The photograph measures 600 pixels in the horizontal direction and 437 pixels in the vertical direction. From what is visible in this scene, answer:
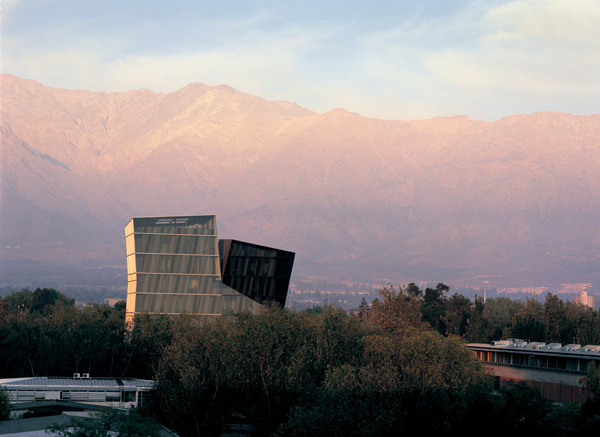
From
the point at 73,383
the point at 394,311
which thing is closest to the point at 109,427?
the point at 73,383

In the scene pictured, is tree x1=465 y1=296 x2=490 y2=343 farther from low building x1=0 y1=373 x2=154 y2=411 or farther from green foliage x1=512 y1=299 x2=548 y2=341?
low building x1=0 y1=373 x2=154 y2=411

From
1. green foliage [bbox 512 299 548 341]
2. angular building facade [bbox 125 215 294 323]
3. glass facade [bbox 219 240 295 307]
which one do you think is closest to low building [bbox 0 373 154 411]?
angular building facade [bbox 125 215 294 323]

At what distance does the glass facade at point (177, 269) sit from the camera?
397 feet

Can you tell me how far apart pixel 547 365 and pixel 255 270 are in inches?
1804

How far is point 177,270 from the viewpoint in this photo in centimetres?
12200

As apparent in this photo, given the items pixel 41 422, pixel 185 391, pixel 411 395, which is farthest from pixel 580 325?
pixel 41 422

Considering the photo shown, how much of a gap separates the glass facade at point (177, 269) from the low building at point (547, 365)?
129 feet

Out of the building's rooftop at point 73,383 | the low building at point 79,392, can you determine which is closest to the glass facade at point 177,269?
the building's rooftop at point 73,383

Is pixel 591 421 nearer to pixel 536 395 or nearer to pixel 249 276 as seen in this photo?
pixel 536 395

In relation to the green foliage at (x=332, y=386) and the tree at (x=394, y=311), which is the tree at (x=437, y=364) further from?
the tree at (x=394, y=311)

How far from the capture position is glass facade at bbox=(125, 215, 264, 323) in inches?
4766

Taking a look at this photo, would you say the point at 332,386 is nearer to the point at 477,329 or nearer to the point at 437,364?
the point at 437,364

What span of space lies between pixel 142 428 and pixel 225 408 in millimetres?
32222

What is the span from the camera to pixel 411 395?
8200cm
